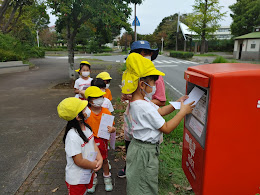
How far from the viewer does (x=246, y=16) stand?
3675 cm

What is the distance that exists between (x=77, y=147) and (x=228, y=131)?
53.7 inches

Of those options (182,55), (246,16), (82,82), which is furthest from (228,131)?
(246,16)

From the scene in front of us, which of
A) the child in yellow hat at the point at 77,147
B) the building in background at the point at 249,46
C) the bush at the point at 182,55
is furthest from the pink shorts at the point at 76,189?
the building in background at the point at 249,46

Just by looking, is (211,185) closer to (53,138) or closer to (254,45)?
(53,138)

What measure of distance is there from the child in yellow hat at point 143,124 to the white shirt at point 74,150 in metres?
0.44

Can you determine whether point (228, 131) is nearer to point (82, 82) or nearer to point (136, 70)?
point (136, 70)

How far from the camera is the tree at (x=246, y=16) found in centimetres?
3572

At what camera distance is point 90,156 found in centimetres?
213

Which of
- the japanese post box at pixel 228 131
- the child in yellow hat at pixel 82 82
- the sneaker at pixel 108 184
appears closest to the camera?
the japanese post box at pixel 228 131

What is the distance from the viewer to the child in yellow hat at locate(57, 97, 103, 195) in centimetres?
189

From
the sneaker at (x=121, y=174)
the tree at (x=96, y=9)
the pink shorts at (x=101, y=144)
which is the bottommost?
the sneaker at (x=121, y=174)

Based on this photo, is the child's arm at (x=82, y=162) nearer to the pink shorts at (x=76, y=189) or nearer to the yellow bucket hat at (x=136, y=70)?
→ the pink shorts at (x=76, y=189)

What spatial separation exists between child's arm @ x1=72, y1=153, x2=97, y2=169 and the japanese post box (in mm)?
1068

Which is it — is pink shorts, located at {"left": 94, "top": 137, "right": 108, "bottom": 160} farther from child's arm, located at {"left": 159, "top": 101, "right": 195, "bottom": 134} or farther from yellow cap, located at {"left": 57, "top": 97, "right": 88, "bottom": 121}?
child's arm, located at {"left": 159, "top": 101, "right": 195, "bottom": 134}
